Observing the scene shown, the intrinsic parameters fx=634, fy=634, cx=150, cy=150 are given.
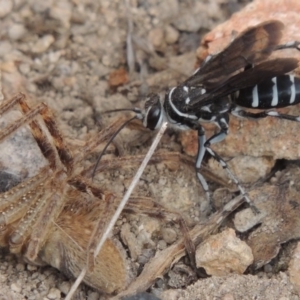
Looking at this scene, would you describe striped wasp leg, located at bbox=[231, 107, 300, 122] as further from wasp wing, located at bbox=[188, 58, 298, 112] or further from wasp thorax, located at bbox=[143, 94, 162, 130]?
wasp thorax, located at bbox=[143, 94, 162, 130]

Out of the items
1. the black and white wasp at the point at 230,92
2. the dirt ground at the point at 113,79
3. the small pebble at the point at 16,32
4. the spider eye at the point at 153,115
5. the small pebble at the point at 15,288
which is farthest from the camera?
the small pebble at the point at 16,32

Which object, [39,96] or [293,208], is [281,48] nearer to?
[293,208]

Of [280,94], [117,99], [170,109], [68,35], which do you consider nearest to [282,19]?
[280,94]

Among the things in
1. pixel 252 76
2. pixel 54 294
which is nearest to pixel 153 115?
pixel 252 76

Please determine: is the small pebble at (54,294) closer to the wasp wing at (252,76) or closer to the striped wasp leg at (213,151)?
the striped wasp leg at (213,151)

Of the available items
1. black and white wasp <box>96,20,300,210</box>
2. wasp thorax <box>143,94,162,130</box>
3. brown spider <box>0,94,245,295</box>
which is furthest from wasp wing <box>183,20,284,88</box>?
brown spider <box>0,94,245,295</box>

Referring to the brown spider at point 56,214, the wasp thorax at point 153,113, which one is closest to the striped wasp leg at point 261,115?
the wasp thorax at point 153,113
